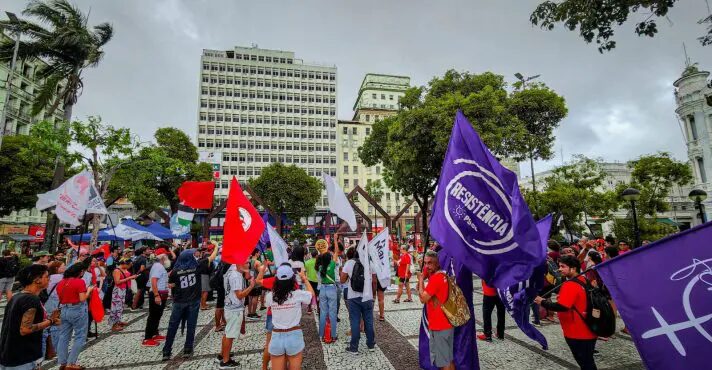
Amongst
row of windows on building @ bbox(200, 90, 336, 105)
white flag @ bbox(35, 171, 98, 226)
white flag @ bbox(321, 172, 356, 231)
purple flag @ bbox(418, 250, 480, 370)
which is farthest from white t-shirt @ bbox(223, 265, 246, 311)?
row of windows on building @ bbox(200, 90, 336, 105)

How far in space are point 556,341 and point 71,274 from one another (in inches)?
370

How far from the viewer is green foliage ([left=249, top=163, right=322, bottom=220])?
42.2 meters

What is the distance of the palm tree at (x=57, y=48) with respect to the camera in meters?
18.4

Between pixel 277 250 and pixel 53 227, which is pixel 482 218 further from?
pixel 53 227

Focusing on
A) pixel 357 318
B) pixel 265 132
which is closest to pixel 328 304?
pixel 357 318

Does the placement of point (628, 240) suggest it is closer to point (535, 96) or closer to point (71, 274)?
point (535, 96)

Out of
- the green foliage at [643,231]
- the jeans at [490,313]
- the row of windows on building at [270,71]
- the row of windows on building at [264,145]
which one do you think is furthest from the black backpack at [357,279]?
the row of windows on building at [270,71]

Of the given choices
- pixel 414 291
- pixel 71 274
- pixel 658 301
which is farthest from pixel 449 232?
pixel 414 291

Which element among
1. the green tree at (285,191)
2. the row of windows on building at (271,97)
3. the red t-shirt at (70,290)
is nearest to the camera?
the red t-shirt at (70,290)

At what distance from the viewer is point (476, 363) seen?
4.69 meters

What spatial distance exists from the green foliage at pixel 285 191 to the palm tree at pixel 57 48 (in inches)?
953

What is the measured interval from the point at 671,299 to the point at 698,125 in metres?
49.5

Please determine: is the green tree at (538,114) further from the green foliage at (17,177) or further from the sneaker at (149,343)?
the green foliage at (17,177)

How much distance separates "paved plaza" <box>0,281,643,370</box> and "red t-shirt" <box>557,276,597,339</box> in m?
1.71
